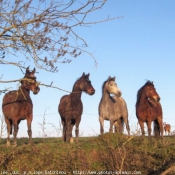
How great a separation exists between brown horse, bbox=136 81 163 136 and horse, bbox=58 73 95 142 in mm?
1689

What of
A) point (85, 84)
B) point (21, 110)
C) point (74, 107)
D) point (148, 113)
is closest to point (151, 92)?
point (148, 113)

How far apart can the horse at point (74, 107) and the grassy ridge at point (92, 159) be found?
354cm

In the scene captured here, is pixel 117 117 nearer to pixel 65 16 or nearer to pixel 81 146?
pixel 81 146

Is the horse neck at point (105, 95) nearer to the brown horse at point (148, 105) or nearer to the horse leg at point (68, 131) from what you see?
the brown horse at point (148, 105)

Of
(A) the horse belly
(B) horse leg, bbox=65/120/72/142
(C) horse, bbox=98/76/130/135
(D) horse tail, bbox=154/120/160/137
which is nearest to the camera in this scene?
(A) the horse belly

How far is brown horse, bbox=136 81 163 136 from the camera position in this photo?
13664 millimetres

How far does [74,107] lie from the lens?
13.7 metres

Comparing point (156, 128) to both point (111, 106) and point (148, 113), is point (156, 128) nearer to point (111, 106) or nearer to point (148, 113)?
point (148, 113)

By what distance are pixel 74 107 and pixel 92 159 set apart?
15.2 ft

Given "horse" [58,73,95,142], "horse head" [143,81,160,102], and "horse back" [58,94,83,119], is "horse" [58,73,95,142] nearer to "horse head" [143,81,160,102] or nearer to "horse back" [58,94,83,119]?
"horse back" [58,94,83,119]

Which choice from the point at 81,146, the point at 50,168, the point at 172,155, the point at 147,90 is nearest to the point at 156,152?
the point at 172,155

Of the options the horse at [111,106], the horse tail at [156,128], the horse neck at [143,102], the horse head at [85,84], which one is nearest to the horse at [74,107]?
the horse head at [85,84]

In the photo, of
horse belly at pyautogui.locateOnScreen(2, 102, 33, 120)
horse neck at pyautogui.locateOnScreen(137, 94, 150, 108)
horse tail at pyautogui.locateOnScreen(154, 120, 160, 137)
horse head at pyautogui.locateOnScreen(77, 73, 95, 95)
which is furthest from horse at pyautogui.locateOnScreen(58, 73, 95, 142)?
horse tail at pyautogui.locateOnScreen(154, 120, 160, 137)

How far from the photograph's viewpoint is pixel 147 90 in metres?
13.8
